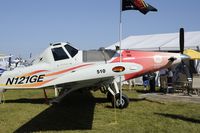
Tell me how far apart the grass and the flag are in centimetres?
Answer: 340

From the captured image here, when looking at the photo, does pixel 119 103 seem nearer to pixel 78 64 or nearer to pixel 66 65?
pixel 78 64

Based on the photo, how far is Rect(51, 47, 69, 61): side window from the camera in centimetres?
1135

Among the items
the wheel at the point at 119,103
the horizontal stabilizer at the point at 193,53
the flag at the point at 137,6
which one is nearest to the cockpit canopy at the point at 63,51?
the wheel at the point at 119,103

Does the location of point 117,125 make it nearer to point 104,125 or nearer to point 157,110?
point 104,125

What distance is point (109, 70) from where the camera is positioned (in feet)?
27.5

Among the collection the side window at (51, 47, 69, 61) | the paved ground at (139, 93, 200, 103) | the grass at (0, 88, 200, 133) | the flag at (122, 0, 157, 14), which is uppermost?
the flag at (122, 0, 157, 14)

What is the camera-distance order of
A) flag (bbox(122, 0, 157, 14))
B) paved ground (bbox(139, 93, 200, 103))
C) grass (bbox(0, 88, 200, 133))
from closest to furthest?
grass (bbox(0, 88, 200, 133)) < flag (bbox(122, 0, 157, 14)) < paved ground (bbox(139, 93, 200, 103))

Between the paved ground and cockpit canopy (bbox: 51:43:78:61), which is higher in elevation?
cockpit canopy (bbox: 51:43:78:61)

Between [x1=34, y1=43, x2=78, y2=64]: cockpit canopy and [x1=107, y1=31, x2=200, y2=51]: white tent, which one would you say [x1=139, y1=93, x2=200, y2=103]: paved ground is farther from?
[x1=107, y1=31, x2=200, y2=51]: white tent

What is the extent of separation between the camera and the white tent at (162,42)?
66.6 ft

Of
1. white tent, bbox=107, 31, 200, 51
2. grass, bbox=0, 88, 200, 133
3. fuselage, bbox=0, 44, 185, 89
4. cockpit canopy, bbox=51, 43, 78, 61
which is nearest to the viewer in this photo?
grass, bbox=0, 88, 200, 133

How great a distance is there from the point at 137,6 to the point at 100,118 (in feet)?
12.5

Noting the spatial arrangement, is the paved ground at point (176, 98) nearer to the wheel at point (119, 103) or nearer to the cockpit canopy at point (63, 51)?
the wheel at point (119, 103)

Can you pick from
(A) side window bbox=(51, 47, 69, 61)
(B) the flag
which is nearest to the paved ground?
(B) the flag
